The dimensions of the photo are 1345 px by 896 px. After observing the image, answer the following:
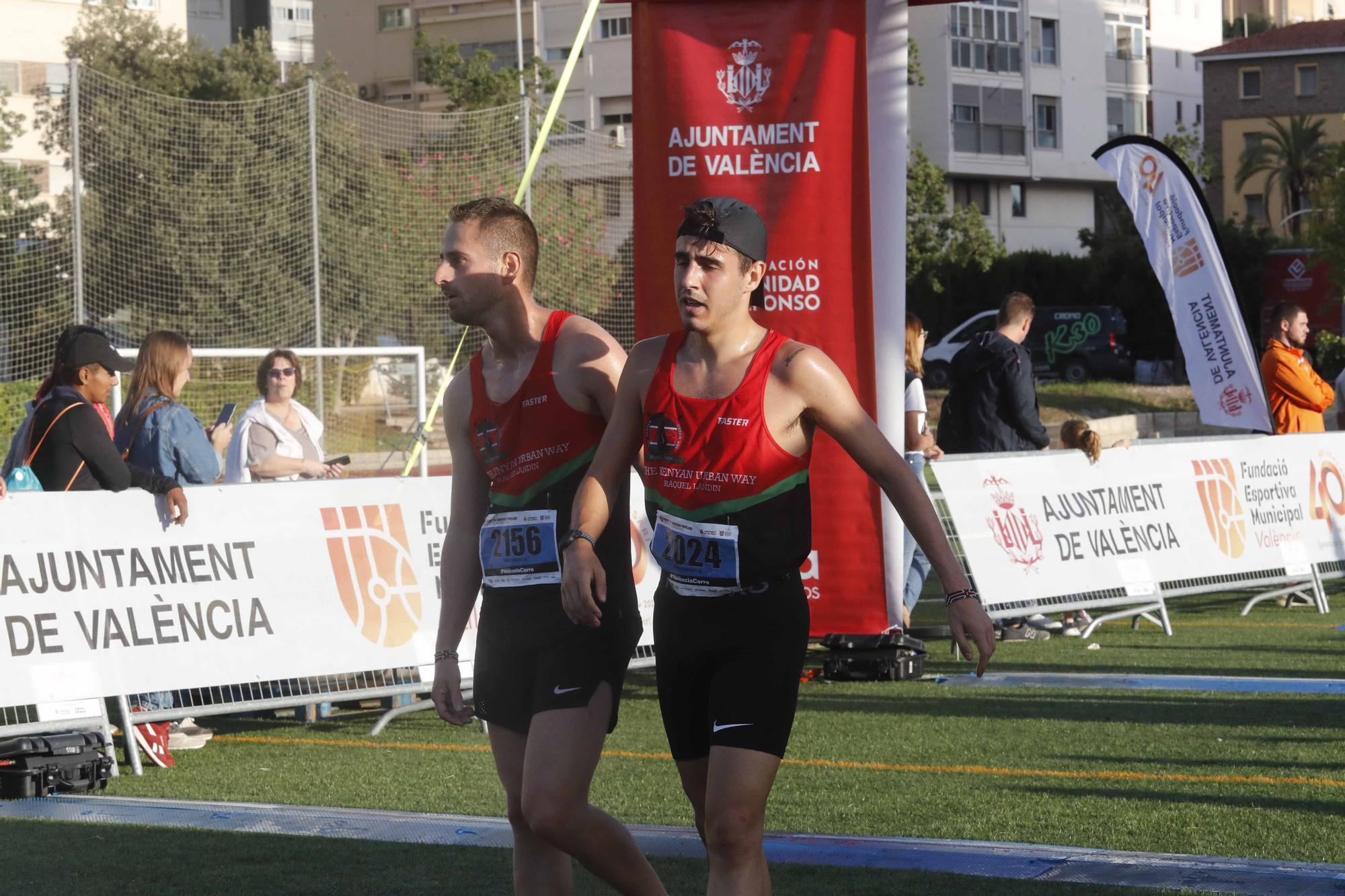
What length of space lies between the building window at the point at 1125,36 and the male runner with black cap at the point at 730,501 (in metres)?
72.7

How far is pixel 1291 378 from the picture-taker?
13.4 metres

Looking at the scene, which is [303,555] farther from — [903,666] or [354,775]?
[903,666]

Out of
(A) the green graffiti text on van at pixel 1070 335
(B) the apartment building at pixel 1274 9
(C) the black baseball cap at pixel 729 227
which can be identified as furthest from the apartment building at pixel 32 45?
(B) the apartment building at pixel 1274 9

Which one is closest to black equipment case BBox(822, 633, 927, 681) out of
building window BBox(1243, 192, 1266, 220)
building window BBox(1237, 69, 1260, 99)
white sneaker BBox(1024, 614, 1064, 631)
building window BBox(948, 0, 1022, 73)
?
white sneaker BBox(1024, 614, 1064, 631)

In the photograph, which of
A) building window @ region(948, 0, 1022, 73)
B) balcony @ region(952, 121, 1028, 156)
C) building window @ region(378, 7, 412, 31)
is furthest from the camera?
Result: building window @ region(378, 7, 412, 31)

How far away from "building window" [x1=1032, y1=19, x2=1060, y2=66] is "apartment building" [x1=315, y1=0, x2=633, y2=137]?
52.8ft

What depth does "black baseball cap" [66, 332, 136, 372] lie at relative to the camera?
7.86 meters

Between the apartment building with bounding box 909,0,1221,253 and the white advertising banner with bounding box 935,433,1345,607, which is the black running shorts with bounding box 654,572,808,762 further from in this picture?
the apartment building with bounding box 909,0,1221,253

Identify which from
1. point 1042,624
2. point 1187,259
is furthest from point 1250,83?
point 1042,624

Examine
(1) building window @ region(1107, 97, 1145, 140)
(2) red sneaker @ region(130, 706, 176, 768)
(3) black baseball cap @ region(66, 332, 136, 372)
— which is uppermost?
(1) building window @ region(1107, 97, 1145, 140)

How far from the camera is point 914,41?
6256 cm

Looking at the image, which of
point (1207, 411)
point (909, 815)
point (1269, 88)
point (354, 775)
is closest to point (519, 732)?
point (909, 815)

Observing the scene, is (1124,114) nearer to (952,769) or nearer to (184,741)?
(184,741)

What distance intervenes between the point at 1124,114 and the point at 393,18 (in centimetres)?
3055
